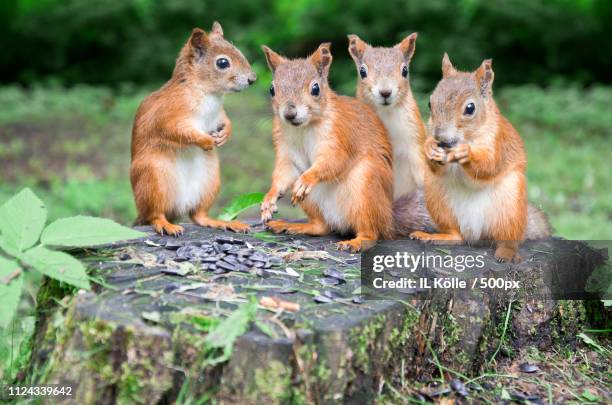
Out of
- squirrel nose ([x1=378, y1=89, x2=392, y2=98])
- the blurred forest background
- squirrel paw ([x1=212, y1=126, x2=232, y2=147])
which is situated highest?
the blurred forest background

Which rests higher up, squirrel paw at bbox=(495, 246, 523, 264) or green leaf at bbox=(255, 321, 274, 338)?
squirrel paw at bbox=(495, 246, 523, 264)

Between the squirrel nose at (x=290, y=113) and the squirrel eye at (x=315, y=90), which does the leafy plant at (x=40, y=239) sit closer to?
the squirrel nose at (x=290, y=113)

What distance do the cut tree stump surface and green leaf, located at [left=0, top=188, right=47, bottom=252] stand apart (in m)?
0.23

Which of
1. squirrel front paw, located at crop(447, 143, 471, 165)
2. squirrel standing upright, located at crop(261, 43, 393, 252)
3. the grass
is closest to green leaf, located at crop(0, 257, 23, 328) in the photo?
squirrel standing upright, located at crop(261, 43, 393, 252)

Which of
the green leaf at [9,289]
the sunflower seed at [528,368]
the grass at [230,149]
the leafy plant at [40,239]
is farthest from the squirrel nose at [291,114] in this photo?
the grass at [230,149]

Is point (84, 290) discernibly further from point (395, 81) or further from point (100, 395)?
point (395, 81)

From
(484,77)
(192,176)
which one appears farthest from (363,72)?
(192,176)

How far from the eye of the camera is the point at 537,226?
12.2ft

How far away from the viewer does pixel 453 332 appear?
301 centimetres

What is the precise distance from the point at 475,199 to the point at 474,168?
0.65 feet

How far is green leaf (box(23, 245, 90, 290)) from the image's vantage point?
8.72 ft

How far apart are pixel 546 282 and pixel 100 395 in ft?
6.21

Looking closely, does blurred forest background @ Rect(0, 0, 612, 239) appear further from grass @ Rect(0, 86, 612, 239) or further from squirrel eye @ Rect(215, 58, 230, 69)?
squirrel eye @ Rect(215, 58, 230, 69)

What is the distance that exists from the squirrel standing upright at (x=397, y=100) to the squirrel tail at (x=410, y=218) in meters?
0.19
